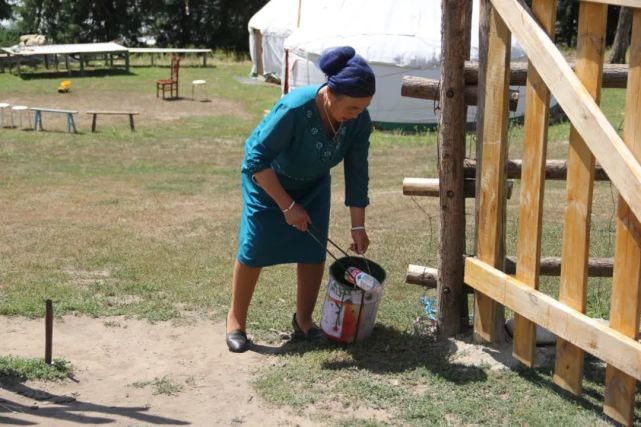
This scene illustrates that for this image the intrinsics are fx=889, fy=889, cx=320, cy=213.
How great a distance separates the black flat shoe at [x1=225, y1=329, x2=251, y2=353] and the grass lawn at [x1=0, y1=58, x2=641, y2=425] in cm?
24

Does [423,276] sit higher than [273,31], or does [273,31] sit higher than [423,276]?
[273,31]

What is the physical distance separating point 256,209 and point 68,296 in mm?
1875

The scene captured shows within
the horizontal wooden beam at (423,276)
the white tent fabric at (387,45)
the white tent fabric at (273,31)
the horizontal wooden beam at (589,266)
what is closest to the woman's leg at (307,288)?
the horizontal wooden beam at (423,276)

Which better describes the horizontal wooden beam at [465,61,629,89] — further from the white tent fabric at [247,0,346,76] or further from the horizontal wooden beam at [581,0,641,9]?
the white tent fabric at [247,0,346,76]

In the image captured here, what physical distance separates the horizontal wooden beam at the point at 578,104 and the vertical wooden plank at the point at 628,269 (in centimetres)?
7

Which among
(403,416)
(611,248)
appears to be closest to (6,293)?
(403,416)

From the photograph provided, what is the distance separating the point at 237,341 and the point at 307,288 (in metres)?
0.48

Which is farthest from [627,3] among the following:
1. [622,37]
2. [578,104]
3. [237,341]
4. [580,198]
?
[622,37]

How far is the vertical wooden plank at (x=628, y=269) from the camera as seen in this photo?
3.33 m

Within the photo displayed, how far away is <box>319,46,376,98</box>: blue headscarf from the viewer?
4211 mm

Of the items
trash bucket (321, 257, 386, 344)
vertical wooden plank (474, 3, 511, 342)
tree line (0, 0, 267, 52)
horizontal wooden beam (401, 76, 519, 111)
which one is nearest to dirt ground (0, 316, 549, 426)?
trash bucket (321, 257, 386, 344)

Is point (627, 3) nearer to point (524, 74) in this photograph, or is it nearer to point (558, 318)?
point (524, 74)

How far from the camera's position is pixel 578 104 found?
352cm

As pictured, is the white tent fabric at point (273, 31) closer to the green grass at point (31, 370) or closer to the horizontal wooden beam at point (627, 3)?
the green grass at point (31, 370)
